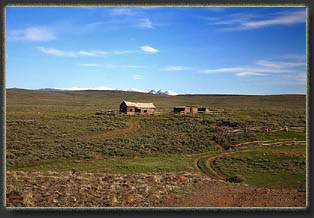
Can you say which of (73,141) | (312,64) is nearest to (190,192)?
(312,64)

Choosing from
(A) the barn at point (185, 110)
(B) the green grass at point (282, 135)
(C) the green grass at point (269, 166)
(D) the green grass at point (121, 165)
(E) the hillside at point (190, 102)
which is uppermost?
(E) the hillside at point (190, 102)

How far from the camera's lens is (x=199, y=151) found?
2178 cm

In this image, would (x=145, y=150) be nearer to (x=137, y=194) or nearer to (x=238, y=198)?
(x=137, y=194)

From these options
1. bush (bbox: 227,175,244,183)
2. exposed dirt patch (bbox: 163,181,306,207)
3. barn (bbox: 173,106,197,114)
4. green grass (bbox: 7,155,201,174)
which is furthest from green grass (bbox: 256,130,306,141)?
barn (bbox: 173,106,197,114)

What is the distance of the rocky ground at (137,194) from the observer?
910cm

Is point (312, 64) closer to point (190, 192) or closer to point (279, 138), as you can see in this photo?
point (190, 192)

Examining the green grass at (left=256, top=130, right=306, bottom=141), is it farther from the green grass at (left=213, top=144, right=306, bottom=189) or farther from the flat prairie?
the green grass at (left=213, top=144, right=306, bottom=189)

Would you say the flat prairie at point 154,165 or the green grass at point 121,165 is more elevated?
the flat prairie at point 154,165

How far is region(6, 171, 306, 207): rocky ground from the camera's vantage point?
29.9ft

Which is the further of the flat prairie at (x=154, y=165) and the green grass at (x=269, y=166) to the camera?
the green grass at (x=269, y=166)

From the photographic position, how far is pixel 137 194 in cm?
1051

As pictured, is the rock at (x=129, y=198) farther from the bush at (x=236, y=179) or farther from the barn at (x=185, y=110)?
the barn at (x=185, y=110)

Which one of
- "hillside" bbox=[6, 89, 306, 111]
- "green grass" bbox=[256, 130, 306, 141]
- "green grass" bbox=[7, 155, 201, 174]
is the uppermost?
"hillside" bbox=[6, 89, 306, 111]

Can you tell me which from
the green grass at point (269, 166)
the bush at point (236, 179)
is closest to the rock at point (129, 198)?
the bush at point (236, 179)
